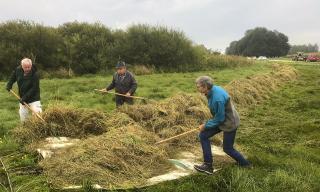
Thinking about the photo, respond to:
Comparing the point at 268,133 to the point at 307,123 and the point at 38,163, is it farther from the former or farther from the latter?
the point at 38,163

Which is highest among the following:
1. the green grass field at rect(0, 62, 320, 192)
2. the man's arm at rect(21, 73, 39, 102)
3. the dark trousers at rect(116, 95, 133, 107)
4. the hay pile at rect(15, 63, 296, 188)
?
the man's arm at rect(21, 73, 39, 102)

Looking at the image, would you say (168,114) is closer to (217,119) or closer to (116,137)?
(116,137)

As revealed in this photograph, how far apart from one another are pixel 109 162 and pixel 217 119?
80.7 inches

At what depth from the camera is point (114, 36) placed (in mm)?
34906

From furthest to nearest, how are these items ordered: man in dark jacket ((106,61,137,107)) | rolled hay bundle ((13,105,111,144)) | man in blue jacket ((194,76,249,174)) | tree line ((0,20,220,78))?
tree line ((0,20,220,78))
man in dark jacket ((106,61,137,107))
rolled hay bundle ((13,105,111,144))
man in blue jacket ((194,76,249,174))

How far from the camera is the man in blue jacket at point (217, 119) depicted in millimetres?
7051

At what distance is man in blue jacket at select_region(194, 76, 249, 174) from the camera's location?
705cm

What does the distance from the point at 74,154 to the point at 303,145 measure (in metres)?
5.35

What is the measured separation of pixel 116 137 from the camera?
815 cm

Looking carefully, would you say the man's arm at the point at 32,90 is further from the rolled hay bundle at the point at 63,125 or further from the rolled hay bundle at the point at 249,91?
the rolled hay bundle at the point at 249,91

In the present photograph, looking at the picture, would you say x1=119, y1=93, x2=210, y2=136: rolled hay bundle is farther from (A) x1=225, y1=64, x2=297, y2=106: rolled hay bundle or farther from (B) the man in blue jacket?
(A) x1=225, y1=64, x2=297, y2=106: rolled hay bundle

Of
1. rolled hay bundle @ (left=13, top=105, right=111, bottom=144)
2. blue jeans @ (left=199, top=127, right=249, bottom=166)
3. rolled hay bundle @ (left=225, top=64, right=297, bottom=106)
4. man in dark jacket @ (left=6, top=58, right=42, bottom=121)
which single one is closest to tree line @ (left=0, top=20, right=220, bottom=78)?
rolled hay bundle @ (left=225, top=64, right=297, bottom=106)

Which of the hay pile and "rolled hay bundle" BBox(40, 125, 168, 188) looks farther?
the hay pile

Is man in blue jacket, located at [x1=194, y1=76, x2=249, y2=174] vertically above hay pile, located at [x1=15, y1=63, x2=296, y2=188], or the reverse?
man in blue jacket, located at [x1=194, y1=76, x2=249, y2=174]
